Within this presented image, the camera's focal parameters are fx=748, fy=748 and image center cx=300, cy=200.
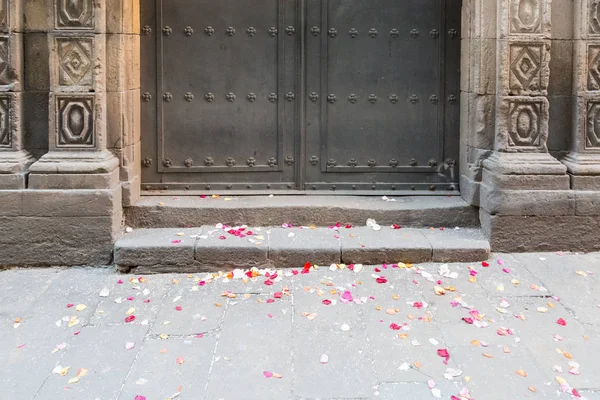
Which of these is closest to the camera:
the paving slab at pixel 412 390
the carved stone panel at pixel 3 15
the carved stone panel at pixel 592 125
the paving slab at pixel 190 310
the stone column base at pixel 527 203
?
the paving slab at pixel 412 390

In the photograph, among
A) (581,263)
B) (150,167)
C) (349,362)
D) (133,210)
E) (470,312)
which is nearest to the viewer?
(349,362)

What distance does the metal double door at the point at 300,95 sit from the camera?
573 cm

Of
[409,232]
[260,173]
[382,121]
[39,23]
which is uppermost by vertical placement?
[39,23]

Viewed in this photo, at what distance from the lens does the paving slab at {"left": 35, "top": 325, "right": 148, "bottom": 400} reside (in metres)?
3.39

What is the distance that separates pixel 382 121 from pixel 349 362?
264 centimetres

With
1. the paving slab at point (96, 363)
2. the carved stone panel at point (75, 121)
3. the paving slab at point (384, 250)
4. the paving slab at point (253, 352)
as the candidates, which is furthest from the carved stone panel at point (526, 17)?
the paving slab at point (96, 363)

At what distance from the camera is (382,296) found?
454 cm

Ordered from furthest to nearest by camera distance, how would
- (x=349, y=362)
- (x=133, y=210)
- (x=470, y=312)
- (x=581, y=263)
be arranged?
(x=133, y=210)
(x=581, y=263)
(x=470, y=312)
(x=349, y=362)

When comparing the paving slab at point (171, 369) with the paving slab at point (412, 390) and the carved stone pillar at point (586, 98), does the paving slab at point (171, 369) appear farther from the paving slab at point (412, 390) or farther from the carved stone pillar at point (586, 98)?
the carved stone pillar at point (586, 98)

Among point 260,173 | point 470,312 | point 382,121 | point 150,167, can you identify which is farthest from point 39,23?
point 470,312

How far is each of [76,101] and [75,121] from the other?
0.14m

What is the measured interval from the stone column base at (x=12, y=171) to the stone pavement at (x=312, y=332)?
590 mm

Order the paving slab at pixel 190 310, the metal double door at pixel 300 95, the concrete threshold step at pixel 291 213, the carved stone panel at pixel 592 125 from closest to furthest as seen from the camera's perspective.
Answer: the paving slab at pixel 190 310 → the carved stone panel at pixel 592 125 → the concrete threshold step at pixel 291 213 → the metal double door at pixel 300 95

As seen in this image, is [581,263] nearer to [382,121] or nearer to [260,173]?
[382,121]
